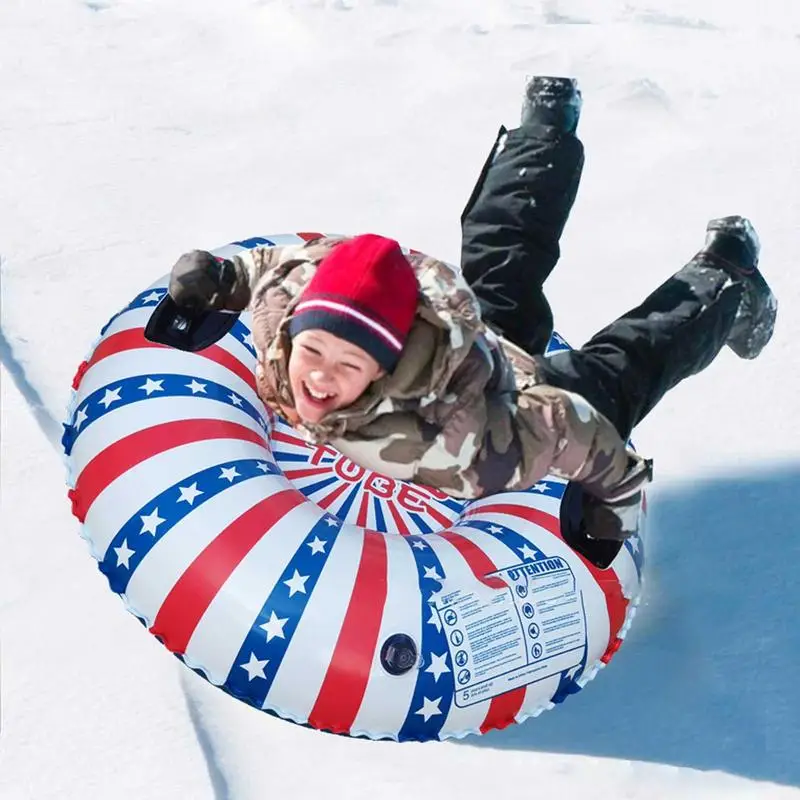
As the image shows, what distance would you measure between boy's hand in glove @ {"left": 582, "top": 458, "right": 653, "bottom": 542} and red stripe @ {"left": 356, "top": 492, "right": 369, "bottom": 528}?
1.82 feet

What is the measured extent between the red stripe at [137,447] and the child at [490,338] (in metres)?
0.26

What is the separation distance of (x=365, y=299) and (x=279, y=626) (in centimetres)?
81

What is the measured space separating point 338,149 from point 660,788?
2663 millimetres

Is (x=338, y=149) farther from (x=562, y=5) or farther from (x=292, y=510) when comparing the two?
(x=292, y=510)

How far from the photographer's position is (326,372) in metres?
1.66

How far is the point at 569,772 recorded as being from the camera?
2.41 m

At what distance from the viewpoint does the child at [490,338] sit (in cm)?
166

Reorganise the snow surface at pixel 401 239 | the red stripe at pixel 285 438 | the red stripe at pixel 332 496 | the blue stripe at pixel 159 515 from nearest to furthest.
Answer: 1. the blue stripe at pixel 159 515
2. the snow surface at pixel 401 239
3. the red stripe at pixel 332 496
4. the red stripe at pixel 285 438

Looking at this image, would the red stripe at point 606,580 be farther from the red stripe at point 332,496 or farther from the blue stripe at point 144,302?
the blue stripe at point 144,302

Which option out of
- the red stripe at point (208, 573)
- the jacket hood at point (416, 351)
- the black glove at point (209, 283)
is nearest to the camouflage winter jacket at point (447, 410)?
the jacket hood at point (416, 351)

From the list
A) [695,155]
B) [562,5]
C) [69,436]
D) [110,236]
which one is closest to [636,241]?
[695,155]

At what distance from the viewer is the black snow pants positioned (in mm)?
2346

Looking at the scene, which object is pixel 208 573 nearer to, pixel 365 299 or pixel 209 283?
pixel 209 283

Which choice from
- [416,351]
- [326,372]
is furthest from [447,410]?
[326,372]
